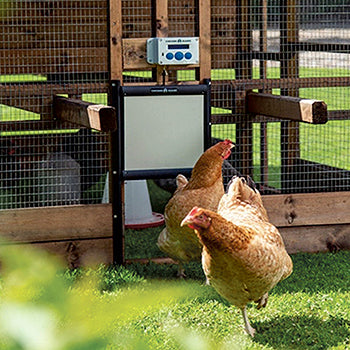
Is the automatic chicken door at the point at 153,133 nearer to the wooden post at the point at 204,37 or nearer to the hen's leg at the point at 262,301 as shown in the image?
the wooden post at the point at 204,37

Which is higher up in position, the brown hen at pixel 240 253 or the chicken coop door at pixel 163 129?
the chicken coop door at pixel 163 129

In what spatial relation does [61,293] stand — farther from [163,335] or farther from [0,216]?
[0,216]

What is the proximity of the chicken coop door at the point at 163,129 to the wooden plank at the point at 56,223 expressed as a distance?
0.32m

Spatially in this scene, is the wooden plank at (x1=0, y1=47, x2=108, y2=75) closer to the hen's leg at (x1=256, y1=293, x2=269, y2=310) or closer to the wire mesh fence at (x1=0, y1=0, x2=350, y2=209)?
the wire mesh fence at (x1=0, y1=0, x2=350, y2=209)

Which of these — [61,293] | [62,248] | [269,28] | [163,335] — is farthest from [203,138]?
[61,293]

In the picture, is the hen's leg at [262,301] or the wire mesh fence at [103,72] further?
the wire mesh fence at [103,72]

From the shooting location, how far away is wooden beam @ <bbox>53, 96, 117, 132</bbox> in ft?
11.7

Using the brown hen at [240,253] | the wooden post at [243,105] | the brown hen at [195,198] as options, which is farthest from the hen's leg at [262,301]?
the wooden post at [243,105]

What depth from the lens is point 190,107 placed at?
4.42m

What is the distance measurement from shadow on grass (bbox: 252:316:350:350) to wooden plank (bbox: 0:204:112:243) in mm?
1287

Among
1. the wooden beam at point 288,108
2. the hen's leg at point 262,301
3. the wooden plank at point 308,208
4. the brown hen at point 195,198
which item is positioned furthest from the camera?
the wooden plank at point 308,208

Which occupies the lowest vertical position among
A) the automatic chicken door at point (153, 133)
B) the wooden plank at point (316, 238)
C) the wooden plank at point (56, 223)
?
the wooden plank at point (316, 238)

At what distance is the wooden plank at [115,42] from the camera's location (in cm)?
432

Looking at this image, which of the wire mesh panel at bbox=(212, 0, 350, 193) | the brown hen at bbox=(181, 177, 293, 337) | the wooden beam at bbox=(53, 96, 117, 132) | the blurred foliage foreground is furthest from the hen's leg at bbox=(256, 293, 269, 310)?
the blurred foliage foreground
